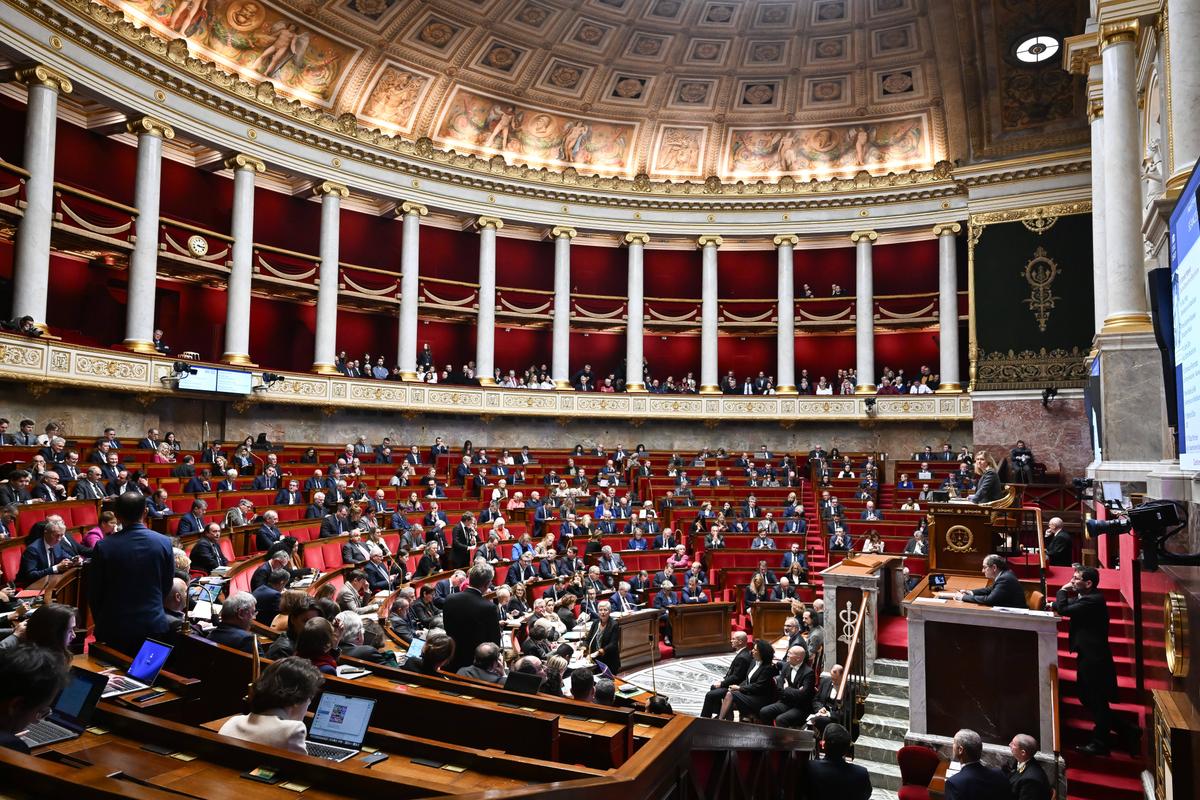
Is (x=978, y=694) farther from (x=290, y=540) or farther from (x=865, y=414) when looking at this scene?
(x=865, y=414)

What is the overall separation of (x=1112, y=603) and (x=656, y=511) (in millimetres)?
12197

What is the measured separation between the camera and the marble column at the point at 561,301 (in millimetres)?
25969

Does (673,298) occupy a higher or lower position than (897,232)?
lower

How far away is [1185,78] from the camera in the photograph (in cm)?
668

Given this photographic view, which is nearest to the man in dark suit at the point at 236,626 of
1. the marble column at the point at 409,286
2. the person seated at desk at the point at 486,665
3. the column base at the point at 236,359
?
the person seated at desk at the point at 486,665

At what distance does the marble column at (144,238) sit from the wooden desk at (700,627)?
13022mm

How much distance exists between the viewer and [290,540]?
10.5 m

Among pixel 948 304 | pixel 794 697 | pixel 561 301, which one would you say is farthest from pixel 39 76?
pixel 948 304

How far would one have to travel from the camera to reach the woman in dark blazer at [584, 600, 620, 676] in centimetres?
1058

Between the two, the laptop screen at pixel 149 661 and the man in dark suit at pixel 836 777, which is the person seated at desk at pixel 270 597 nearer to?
the laptop screen at pixel 149 661

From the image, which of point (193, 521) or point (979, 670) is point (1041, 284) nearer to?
point (979, 670)

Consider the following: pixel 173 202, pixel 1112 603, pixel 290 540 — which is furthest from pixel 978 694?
pixel 173 202

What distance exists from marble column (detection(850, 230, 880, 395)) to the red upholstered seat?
20702 millimetres

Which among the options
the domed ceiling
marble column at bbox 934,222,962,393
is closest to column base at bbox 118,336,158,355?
the domed ceiling
